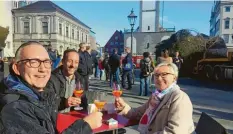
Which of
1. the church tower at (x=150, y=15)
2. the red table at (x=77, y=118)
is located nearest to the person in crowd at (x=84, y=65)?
the red table at (x=77, y=118)

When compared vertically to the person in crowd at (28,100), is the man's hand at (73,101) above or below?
below

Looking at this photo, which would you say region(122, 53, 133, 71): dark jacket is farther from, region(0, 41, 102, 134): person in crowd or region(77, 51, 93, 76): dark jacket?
region(0, 41, 102, 134): person in crowd

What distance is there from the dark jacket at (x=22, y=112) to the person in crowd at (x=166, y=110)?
39.6 inches

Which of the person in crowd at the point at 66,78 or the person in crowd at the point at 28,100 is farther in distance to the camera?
the person in crowd at the point at 66,78

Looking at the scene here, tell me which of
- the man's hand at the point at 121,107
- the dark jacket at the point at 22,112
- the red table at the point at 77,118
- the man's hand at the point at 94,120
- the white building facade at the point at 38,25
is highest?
the white building facade at the point at 38,25

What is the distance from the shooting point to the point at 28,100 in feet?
4.16

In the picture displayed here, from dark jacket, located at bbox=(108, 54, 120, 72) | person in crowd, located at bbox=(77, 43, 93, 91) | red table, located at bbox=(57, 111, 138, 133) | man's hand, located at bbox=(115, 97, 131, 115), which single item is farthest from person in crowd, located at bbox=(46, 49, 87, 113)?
dark jacket, located at bbox=(108, 54, 120, 72)

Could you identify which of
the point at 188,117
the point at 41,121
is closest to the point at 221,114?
the point at 188,117

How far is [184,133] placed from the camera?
2.08m

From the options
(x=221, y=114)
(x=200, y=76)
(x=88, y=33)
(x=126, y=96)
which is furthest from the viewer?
(x=88, y=33)

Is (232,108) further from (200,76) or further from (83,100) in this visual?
(200,76)

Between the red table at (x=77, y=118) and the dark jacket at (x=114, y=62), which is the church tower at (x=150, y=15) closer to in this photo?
the dark jacket at (x=114, y=62)

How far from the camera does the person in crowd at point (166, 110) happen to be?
6.86 ft

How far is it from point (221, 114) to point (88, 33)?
64.8 metres
